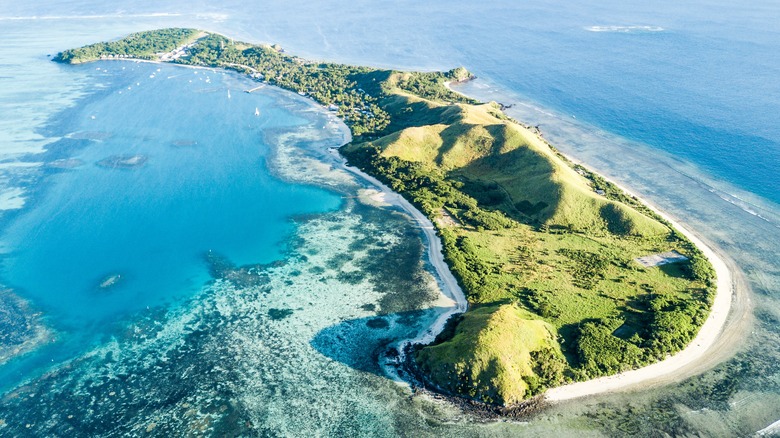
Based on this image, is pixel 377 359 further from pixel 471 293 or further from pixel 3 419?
pixel 3 419

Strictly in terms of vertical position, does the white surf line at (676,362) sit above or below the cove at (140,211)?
above

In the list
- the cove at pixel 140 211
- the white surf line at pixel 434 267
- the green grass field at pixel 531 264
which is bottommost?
the cove at pixel 140 211

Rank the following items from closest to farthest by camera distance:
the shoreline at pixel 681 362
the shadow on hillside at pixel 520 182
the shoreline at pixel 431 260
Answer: the shoreline at pixel 681 362 → the shoreline at pixel 431 260 → the shadow on hillside at pixel 520 182

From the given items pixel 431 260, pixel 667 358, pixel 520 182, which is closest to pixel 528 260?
pixel 431 260

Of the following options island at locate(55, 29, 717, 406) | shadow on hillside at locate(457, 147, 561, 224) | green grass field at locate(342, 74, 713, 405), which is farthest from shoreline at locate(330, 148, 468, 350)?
shadow on hillside at locate(457, 147, 561, 224)

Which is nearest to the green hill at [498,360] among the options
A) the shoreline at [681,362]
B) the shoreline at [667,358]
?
the shoreline at [681,362]

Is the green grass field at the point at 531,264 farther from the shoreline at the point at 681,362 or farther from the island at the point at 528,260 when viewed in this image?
the shoreline at the point at 681,362

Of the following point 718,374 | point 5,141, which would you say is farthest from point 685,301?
point 5,141
